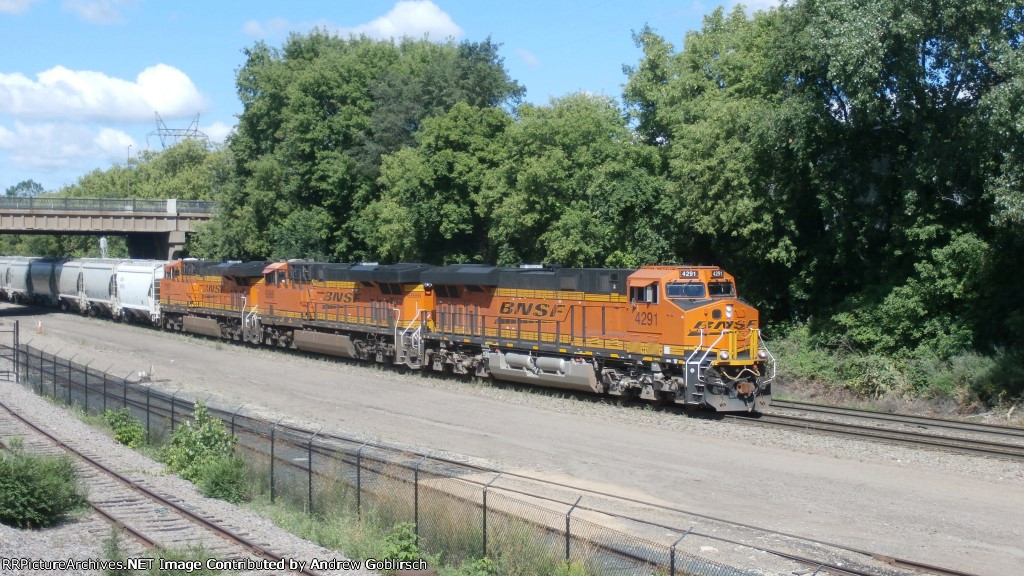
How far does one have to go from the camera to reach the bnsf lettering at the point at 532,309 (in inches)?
1077

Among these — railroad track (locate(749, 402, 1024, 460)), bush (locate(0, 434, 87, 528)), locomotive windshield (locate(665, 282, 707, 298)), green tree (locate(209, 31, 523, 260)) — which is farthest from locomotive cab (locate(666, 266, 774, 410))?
green tree (locate(209, 31, 523, 260))

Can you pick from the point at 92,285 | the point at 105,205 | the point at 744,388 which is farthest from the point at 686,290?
the point at 105,205

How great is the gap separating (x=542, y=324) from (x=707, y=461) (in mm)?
9964

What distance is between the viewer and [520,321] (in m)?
28.6

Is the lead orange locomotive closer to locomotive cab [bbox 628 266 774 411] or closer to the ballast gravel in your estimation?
locomotive cab [bbox 628 266 774 411]

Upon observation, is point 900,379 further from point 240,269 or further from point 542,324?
point 240,269

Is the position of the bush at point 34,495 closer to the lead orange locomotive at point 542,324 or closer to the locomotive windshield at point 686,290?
the lead orange locomotive at point 542,324

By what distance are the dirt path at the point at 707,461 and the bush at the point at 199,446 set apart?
13.2 ft

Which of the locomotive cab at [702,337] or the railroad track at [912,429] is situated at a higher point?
the locomotive cab at [702,337]

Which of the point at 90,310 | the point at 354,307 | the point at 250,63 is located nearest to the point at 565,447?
the point at 354,307

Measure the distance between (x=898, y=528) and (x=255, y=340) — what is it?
34.6 m

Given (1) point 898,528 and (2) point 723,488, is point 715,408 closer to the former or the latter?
(2) point 723,488

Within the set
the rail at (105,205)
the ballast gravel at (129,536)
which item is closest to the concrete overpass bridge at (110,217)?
the rail at (105,205)

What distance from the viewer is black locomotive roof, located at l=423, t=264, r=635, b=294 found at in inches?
1015
